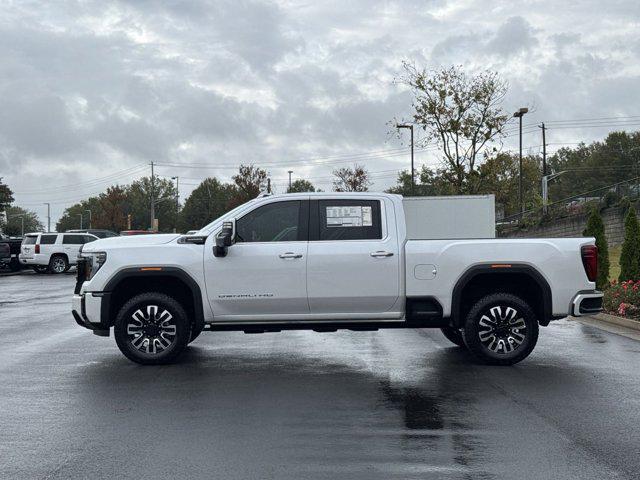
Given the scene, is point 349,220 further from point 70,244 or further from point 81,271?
point 70,244

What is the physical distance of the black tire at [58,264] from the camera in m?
37.8

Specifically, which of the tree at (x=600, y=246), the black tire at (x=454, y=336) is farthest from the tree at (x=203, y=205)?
the black tire at (x=454, y=336)

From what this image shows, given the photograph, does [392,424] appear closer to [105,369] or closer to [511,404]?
[511,404]

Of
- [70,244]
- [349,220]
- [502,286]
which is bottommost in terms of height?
[502,286]

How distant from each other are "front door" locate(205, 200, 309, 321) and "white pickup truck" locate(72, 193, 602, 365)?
0.01 m

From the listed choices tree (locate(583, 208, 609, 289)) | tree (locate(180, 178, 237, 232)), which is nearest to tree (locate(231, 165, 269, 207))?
tree (locate(180, 178, 237, 232))

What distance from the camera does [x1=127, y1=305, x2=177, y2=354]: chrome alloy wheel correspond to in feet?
32.3

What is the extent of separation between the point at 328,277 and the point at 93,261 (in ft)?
9.38

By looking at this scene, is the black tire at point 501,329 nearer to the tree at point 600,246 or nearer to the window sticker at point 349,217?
the window sticker at point 349,217

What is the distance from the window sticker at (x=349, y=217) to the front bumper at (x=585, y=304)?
8.46ft

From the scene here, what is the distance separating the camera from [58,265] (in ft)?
125

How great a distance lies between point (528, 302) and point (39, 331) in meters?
8.38

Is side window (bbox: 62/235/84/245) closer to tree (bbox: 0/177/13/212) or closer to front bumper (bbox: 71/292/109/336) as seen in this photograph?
tree (bbox: 0/177/13/212)

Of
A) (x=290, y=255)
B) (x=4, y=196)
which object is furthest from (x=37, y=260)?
(x=290, y=255)
